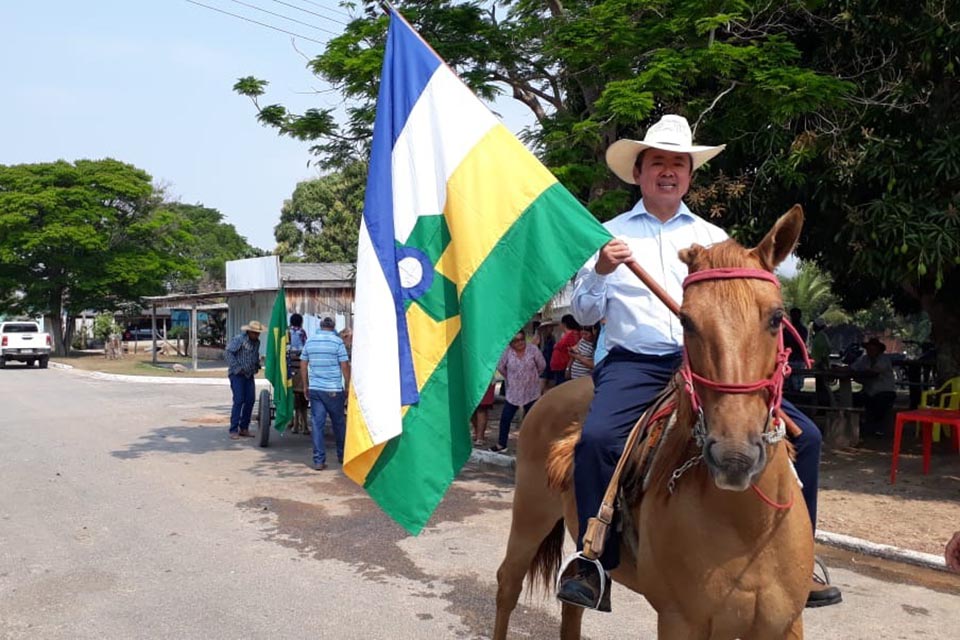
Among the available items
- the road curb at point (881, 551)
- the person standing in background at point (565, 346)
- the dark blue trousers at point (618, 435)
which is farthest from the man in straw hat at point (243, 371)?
the dark blue trousers at point (618, 435)

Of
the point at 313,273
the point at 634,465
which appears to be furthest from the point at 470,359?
the point at 313,273

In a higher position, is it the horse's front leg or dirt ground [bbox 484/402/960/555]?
the horse's front leg

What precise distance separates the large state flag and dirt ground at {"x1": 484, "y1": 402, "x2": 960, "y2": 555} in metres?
5.36

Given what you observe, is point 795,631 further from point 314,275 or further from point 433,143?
point 314,275

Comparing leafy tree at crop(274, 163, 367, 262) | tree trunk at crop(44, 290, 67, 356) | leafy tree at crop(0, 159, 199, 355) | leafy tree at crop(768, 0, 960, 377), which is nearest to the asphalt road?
leafy tree at crop(768, 0, 960, 377)

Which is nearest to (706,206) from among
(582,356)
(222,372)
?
(582,356)

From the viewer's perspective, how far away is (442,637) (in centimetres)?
501

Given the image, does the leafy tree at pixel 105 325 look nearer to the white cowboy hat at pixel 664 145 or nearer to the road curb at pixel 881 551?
the road curb at pixel 881 551

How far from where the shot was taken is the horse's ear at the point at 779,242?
265cm

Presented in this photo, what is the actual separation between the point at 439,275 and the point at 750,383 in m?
1.89

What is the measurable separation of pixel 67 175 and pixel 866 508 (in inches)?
1625

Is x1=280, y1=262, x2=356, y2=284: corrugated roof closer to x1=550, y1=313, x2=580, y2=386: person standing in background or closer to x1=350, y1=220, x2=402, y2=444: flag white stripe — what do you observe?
x1=550, y1=313, x2=580, y2=386: person standing in background

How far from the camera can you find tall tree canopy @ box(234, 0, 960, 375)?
8.68 m

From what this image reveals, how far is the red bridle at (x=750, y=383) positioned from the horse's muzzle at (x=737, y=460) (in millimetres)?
102
